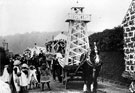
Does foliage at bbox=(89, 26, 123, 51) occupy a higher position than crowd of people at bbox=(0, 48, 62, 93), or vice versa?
foliage at bbox=(89, 26, 123, 51)

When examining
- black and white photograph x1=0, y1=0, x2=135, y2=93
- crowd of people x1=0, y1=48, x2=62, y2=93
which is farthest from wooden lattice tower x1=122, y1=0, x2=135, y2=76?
crowd of people x1=0, y1=48, x2=62, y2=93

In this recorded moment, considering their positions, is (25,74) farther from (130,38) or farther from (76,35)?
(76,35)

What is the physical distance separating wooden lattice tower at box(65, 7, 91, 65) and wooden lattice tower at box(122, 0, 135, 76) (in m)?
6.86

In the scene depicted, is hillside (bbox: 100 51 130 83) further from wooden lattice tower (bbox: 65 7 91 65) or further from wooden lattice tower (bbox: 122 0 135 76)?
wooden lattice tower (bbox: 65 7 91 65)

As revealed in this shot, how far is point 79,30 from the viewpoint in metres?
19.5

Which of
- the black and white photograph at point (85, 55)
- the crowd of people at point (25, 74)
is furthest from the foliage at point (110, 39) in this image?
the crowd of people at point (25, 74)

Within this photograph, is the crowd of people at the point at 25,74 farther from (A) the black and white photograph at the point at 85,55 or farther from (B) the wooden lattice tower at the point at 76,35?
(B) the wooden lattice tower at the point at 76,35

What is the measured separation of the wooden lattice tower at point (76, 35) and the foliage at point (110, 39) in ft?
9.02

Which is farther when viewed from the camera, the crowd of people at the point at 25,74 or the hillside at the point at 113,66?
the hillside at the point at 113,66

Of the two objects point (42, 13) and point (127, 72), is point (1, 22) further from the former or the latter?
point (127, 72)

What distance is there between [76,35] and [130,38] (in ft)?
36.9

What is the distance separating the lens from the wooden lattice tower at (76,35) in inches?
689

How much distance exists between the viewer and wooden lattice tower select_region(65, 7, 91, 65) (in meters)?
17.5

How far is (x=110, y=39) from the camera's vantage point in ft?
42.2
